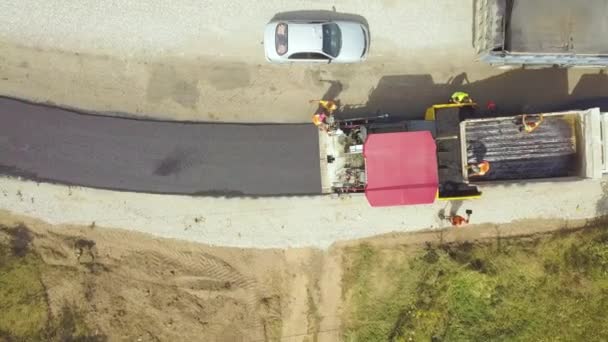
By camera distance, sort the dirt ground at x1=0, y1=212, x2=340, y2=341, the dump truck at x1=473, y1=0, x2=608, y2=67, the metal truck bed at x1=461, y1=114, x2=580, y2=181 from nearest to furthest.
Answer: the dump truck at x1=473, y1=0, x2=608, y2=67, the metal truck bed at x1=461, y1=114, x2=580, y2=181, the dirt ground at x1=0, y1=212, x2=340, y2=341

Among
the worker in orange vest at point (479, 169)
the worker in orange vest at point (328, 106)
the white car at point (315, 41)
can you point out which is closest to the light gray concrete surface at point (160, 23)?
the white car at point (315, 41)

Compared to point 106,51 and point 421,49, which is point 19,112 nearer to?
point 106,51

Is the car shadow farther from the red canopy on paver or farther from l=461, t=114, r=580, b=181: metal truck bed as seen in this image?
l=461, t=114, r=580, b=181: metal truck bed

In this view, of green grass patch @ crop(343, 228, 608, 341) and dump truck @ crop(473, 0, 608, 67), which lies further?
green grass patch @ crop(343, 228, 608, 341)

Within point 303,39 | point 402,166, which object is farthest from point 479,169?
point 303,39

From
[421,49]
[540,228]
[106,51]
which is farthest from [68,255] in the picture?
[540,228]

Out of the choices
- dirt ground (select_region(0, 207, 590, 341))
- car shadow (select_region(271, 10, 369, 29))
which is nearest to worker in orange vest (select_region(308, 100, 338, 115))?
car shadow (select_region(271, 10, 369, 29))
